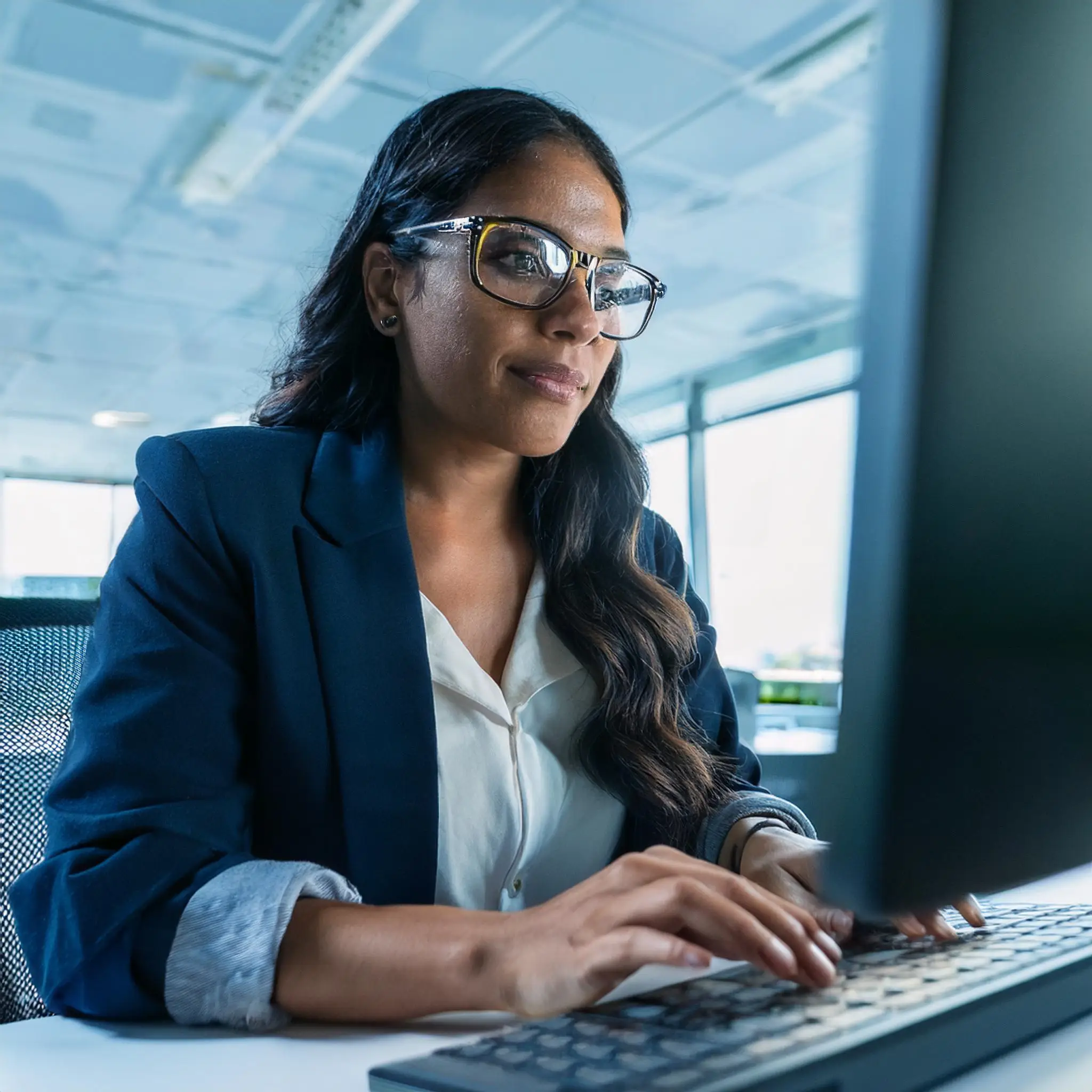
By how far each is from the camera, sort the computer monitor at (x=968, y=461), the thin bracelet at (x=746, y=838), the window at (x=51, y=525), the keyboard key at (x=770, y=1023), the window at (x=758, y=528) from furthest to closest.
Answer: the window at (x=51, y=525), the window at (x=758, y=528), the thin bracelet at (x=746, y=838), the keyboard key at (x=770, y=1023), the computer monitor at (x=968, y=461)

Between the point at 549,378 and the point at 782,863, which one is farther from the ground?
the point at 549,378

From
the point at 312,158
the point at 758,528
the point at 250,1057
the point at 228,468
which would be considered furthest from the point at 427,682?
the point at 758,528

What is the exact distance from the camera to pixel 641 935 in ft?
1.73

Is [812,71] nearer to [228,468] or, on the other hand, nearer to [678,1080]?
[228,468]

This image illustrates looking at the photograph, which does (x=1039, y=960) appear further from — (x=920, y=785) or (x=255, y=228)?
(x=255, y=228)

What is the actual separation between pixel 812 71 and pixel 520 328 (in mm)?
3077

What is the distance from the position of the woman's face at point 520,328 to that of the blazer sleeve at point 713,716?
30 cm

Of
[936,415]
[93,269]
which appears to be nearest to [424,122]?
[936,415]

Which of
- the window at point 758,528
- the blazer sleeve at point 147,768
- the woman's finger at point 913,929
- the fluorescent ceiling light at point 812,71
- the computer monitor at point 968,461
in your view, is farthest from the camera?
the window at point 758,528

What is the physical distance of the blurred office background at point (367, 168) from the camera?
329 cm

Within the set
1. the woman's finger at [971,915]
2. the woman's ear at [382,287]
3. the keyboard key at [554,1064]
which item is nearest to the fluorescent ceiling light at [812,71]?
the woman's ear at [382,287]

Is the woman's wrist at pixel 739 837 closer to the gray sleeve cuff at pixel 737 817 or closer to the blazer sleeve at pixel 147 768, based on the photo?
the gray sleeve cuff at pixel 737 817

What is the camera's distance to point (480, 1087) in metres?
0.40

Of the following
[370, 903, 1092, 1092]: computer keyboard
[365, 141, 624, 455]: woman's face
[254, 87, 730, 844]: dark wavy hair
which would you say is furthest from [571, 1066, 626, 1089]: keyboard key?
[365, 141, 624, 455]: woman's face
